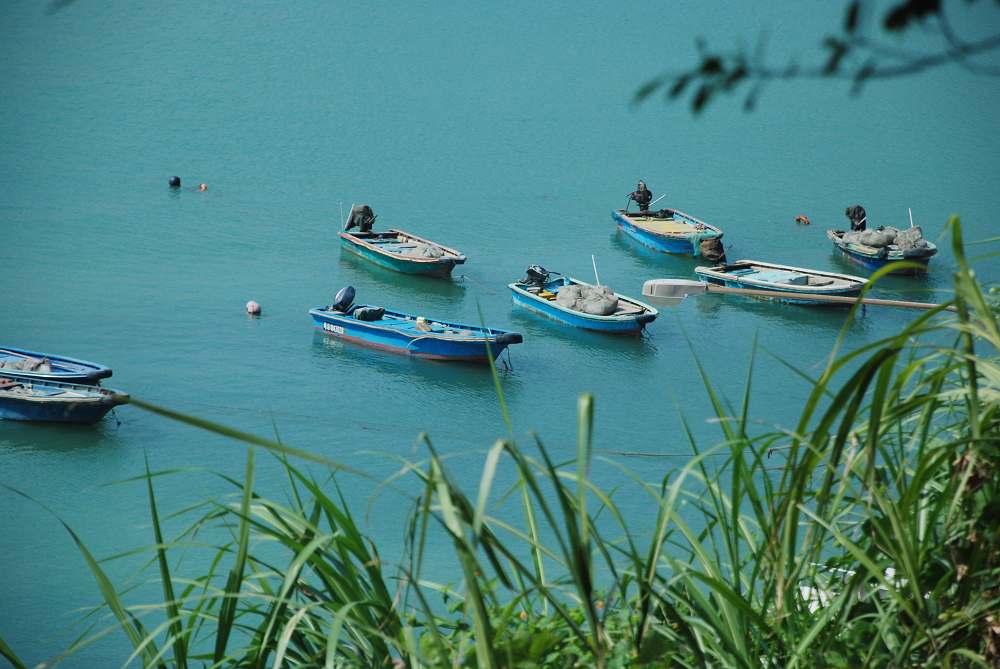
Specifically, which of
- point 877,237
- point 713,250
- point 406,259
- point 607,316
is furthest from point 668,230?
point 607,316

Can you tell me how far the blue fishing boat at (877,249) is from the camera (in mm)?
14891

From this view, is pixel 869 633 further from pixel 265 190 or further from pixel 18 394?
pixel 265 190

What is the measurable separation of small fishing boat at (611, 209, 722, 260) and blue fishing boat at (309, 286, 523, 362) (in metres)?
4.57

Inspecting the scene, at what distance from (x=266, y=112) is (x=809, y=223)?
9.84 m

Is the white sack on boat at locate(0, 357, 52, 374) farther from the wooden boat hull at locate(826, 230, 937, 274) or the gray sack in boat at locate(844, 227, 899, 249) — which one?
the gray sack in boat at locate(844, 227, 899, 249)

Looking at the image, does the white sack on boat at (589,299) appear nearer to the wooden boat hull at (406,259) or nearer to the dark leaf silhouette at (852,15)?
the wooden boat hull at (406,259)

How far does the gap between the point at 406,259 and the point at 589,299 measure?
2708mm

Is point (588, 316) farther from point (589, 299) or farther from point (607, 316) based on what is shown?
point (589, 299)

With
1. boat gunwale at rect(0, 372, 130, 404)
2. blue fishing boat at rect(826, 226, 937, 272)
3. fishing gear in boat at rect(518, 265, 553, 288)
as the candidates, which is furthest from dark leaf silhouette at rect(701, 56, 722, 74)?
blue fishing boat at rect(826, 226, 937, 272)

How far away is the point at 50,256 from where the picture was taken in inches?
561

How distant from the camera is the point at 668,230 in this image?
16.1 metres

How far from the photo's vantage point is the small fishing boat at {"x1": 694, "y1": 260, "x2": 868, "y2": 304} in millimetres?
13398

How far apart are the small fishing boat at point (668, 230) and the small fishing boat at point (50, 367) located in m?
8.21

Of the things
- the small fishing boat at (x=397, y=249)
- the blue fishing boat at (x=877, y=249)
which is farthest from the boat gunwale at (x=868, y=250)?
the small fishing boat at (x=397, y=249)
